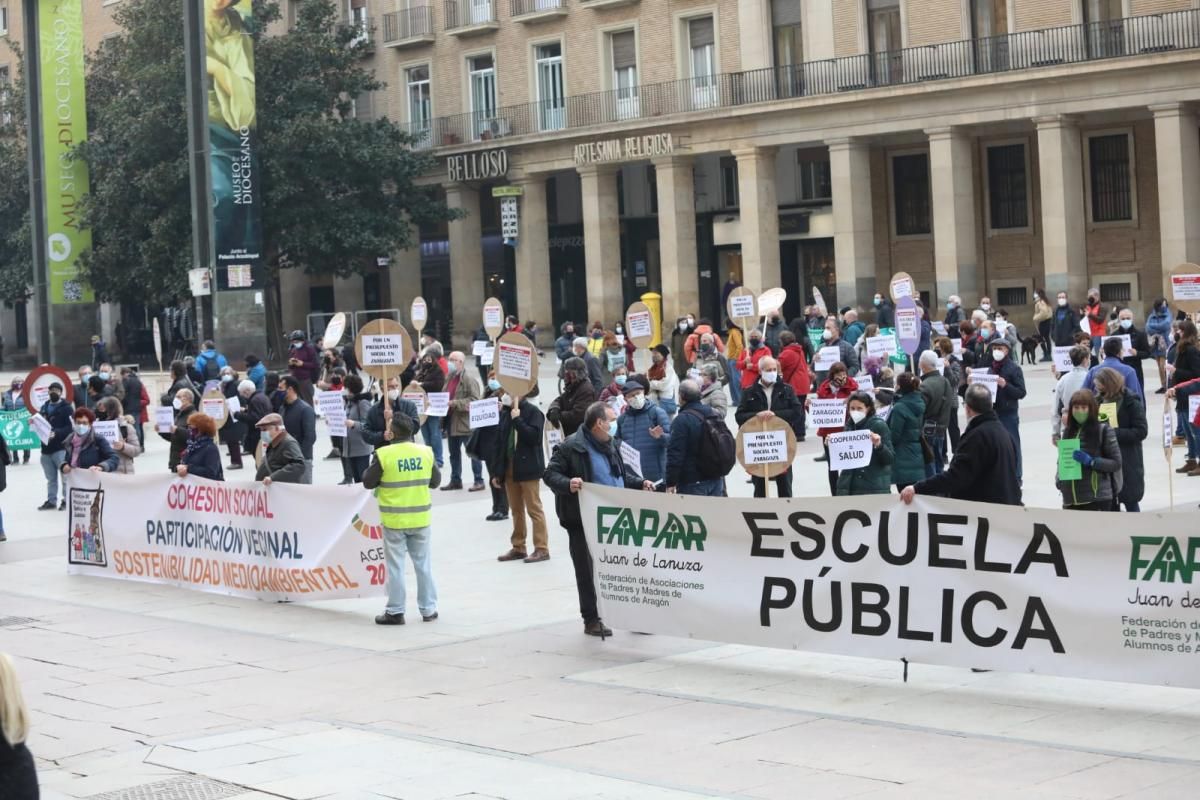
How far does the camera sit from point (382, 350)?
19297mm

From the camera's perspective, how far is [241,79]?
41.4 m

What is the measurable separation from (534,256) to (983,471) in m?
40.6

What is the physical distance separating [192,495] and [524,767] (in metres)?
7.65

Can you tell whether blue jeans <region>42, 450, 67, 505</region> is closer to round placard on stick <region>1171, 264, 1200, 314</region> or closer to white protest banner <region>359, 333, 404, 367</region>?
white protest banner <region>359, 333, 404, 367</region>

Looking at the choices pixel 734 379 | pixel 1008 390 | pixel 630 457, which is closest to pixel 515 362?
pixel 630 457

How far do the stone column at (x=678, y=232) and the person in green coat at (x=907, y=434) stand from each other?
32058mm

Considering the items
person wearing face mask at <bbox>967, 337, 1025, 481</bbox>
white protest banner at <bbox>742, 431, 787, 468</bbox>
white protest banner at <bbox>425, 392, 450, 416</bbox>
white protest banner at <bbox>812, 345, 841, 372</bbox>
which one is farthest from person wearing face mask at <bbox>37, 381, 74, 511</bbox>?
white protest banner at <bbox>742, 431, 787, 468</bbox>

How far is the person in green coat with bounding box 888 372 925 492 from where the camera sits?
15.2 m

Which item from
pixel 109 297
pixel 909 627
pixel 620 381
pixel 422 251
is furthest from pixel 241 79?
pixel 909 627

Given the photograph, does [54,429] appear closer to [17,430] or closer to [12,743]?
[17,430]

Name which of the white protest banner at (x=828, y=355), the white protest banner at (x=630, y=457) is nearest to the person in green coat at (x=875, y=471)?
the white protest banner at (x=630, y=457)

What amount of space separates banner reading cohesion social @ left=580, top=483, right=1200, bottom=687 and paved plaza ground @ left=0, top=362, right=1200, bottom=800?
241 mm

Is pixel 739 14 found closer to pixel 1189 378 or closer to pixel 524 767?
pixel 1189 378

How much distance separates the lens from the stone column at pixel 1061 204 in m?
39.8
